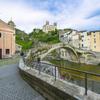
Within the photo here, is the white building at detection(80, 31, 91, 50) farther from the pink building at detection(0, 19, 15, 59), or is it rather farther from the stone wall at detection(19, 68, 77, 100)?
the stone wall at detection(19, 68, 77, 100)

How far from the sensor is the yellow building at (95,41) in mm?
65938

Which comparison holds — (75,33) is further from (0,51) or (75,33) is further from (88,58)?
(0,51)

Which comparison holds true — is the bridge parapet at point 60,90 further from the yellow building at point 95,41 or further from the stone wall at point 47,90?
the yellow building at point 95,41

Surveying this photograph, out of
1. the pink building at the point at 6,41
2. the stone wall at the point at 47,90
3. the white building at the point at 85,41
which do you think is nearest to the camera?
the stone wall at the point at 47,90

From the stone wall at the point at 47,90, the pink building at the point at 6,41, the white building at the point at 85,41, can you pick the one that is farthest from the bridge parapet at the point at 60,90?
the white building at the point at 85,41

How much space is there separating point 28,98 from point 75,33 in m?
71.7

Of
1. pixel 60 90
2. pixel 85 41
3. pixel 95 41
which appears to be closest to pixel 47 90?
pixel 60 90

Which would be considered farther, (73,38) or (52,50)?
(73,38)

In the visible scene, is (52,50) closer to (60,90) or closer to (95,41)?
(95,41)

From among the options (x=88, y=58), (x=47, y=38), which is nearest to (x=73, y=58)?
(x=88, y=58)

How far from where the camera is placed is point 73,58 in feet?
175

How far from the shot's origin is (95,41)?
220 feet

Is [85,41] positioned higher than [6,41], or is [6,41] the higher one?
[85,41]

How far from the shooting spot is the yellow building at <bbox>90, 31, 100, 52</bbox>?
65938 mm
